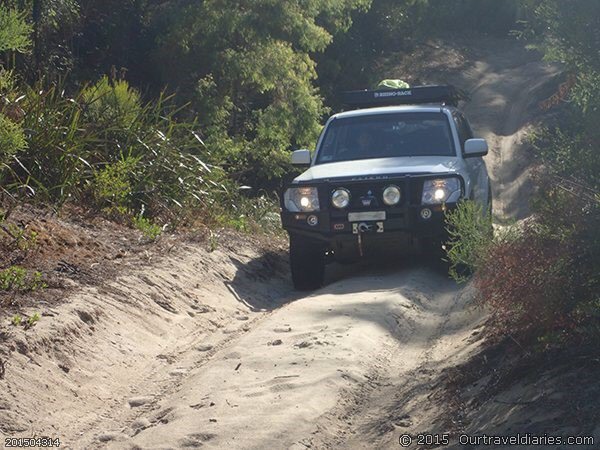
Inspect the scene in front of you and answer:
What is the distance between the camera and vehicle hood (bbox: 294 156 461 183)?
36.6ft

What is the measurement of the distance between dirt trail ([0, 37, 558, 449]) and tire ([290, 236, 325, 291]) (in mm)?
274

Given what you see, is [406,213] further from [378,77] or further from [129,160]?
[378,77]

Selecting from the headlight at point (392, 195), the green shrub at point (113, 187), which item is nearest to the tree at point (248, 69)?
the green shrub at point (113, 187)

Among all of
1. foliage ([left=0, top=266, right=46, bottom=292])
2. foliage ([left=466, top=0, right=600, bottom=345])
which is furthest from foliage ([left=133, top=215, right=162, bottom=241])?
foliage ([left=466, top=0, right=600, bottom=345])

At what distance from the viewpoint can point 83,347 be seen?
7.96m

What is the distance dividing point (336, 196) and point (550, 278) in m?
5.04

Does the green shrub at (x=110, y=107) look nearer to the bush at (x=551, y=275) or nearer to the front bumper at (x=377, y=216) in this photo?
the front bumper at (x=377, y=216)

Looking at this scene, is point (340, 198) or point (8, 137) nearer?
point (8, 137)

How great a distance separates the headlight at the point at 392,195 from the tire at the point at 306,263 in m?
0.92

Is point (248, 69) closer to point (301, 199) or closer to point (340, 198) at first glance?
point (301, 199)

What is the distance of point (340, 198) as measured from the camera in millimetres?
11125

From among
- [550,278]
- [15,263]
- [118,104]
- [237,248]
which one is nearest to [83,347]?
[15,263]

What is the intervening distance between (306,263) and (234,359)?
12.6 feet

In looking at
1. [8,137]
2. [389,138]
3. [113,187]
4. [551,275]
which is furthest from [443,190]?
[551,275]
